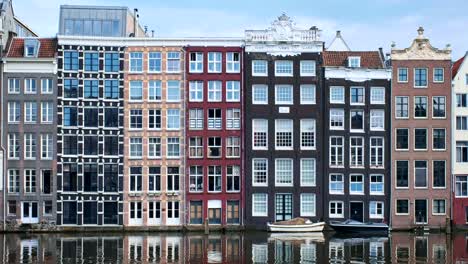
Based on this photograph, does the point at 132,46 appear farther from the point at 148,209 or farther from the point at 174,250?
the point at 174,250

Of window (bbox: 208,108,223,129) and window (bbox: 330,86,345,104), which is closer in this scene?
window (bbox: 208,108,223,129)

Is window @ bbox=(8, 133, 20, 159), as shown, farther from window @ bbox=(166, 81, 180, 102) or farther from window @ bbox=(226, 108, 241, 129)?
window @ bbox=(226, 108, 241, 129)

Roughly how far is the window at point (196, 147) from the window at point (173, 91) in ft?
13.4

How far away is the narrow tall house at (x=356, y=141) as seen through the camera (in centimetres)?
7762

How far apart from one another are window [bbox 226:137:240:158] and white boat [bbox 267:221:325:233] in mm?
7805

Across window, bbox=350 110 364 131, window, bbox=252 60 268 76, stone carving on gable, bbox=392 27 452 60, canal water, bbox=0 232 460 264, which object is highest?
stone carving on gable, bbox=392 27 452 60

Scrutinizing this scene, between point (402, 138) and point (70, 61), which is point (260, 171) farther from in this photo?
point (70, 61)

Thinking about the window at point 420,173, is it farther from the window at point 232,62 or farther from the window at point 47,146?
the window at point 47,146

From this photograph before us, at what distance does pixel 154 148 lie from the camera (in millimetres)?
77625

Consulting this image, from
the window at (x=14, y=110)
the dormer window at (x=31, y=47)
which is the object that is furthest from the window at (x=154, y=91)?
the window at (x=14, y=110)

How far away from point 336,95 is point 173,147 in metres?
16.2

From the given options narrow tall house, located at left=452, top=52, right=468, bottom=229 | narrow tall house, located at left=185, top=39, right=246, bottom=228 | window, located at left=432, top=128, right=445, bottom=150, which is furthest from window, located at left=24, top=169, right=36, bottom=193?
narrow tall house, located at left=452, top=52, right=468, bottom=229

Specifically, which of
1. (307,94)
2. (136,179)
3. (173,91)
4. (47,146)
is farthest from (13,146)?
(307,94)

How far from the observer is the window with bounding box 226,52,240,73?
256 feet
